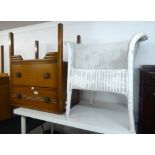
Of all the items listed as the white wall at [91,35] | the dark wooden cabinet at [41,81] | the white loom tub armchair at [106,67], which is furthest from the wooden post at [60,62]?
the white wall at [91,35]

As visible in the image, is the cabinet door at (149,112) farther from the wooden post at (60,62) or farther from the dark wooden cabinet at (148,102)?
the wooden post at (60,62)

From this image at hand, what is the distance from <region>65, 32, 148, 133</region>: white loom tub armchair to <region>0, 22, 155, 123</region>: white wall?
48 cm

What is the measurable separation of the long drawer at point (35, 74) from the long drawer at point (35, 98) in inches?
2.0

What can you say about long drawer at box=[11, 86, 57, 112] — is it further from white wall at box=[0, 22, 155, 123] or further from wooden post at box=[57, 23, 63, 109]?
white wall at box=[0, 22, 155, 123]

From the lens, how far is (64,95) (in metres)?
1.17

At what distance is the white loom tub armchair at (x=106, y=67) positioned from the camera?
85 cm

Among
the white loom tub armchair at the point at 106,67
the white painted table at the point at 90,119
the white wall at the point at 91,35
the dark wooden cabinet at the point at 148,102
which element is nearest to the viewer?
the white loom tub armchair at the point at 106,67

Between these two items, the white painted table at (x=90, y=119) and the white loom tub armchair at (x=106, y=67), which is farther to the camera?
the white painted table at (x=90, y=119)

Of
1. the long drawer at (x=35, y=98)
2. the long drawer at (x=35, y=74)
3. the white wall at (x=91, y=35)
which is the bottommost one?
the long drawer at (x=35, y=98)

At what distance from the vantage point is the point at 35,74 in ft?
4.04

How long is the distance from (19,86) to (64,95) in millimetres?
500

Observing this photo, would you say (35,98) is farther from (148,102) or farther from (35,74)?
(148,102)
